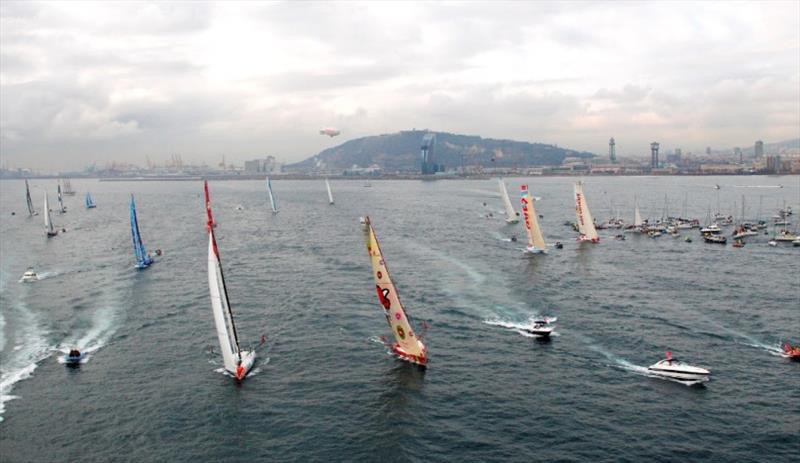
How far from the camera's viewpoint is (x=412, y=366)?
3988 centimetres

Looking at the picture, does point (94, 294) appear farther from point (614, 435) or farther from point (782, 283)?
point (782, 283)

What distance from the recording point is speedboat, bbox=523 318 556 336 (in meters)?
44.6

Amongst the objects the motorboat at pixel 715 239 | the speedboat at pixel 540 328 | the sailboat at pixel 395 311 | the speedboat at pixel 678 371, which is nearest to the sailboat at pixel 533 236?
the motorboat at pixel 715 239

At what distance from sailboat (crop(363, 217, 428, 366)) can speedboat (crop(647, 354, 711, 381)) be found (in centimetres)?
1465

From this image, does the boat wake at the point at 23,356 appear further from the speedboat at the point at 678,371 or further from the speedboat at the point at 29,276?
the speedboat at the point at 678,371

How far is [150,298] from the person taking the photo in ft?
195

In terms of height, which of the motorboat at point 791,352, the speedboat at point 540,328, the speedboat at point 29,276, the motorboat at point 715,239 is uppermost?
the speedboat at point 29,276

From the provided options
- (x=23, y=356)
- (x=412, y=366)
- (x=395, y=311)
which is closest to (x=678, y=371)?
(x=412, y=366)

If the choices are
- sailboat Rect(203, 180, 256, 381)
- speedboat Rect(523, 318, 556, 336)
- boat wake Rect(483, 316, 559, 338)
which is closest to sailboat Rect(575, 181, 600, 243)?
boat wake Rect(483, 316, 559, 338)

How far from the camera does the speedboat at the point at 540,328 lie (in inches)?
1757

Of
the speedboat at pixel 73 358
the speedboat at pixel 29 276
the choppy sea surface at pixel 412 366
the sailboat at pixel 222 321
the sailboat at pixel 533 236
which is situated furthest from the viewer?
the sailboat at pixel 533 236

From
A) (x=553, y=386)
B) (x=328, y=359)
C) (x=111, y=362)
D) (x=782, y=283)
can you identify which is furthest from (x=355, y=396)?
(x=782, y=283)

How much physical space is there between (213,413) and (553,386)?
19971 millimetres

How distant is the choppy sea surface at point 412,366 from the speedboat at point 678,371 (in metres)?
0.84
